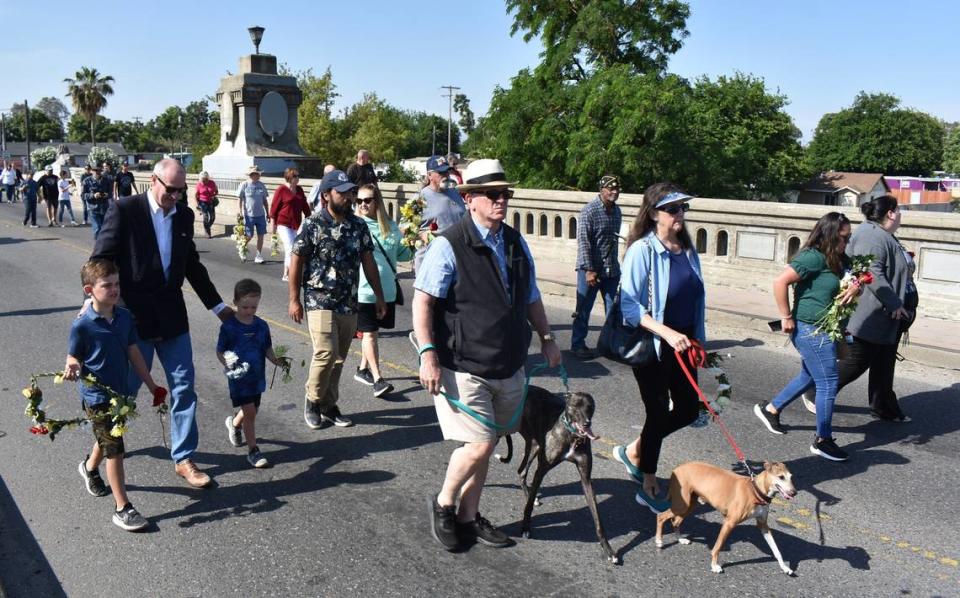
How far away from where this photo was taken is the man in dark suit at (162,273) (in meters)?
5.05

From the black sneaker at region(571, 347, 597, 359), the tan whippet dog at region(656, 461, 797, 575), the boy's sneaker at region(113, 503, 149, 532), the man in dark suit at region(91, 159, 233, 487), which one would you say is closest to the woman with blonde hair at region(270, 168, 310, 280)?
the black sneaker at region(571, 347, 597, 359)

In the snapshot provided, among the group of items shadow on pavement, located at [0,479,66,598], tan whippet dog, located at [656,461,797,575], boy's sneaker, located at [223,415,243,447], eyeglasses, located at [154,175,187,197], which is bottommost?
shadow on pavement, located at [0,479,66,598]

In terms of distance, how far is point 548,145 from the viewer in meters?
32.2

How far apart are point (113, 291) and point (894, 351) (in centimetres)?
593

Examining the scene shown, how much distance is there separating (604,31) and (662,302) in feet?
100

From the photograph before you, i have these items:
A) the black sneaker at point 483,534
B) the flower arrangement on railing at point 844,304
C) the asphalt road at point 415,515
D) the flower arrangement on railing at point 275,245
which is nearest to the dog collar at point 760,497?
the asphalt road at point 415,515

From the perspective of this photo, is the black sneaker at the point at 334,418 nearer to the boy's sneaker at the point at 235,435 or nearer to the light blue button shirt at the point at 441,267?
the boy's sneaker at the point at 235,435

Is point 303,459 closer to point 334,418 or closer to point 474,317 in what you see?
point 334,418

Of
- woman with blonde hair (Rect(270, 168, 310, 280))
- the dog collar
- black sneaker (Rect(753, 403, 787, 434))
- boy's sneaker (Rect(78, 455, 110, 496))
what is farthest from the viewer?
woman with blonde hair (Rect(270, 168, 310, 280))

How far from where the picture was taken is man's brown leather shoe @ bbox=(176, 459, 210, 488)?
17.5ft

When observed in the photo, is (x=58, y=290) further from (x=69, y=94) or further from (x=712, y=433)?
(x=69, y=94)

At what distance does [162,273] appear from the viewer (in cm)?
518

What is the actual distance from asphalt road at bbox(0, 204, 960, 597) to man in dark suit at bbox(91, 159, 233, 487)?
0.54 m

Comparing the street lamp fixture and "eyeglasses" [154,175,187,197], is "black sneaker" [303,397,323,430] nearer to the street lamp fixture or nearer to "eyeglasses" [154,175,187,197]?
"eyeglasses" [154,175,187,197]
